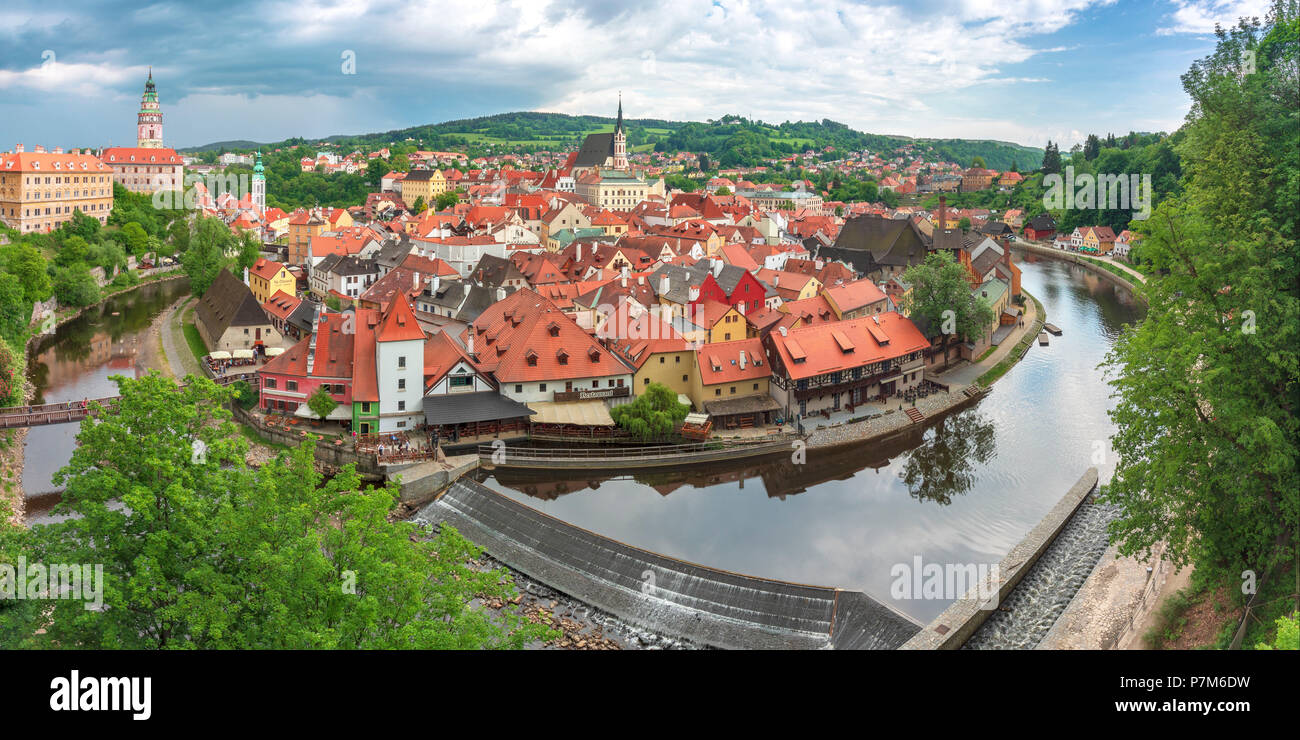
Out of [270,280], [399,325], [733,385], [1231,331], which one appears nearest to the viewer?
[1231,331]

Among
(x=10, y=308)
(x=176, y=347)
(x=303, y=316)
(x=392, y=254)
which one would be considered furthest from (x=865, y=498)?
(x=392, y=254)

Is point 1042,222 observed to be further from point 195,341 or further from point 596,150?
point 195,341

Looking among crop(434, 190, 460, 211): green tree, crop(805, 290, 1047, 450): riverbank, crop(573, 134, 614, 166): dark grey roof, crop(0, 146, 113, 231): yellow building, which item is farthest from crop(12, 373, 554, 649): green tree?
crop(573, 134, 614, 166): dark grey roof

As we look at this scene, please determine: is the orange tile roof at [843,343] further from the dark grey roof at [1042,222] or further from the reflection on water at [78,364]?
the dark grey roof at [1042,222]

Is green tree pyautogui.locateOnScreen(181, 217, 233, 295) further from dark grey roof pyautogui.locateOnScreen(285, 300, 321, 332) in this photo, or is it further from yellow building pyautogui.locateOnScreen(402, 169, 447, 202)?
yellow building pyautogui.locateOnScreen(402, 169, 447, 202)

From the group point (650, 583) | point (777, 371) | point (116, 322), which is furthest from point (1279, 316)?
point (116, 322)

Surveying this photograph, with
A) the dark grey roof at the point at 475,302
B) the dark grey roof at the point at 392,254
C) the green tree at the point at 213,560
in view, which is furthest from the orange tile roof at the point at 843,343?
the dark grey roof at the point at 392,254

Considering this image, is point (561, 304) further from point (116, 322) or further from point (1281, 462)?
point (1281, 462)
